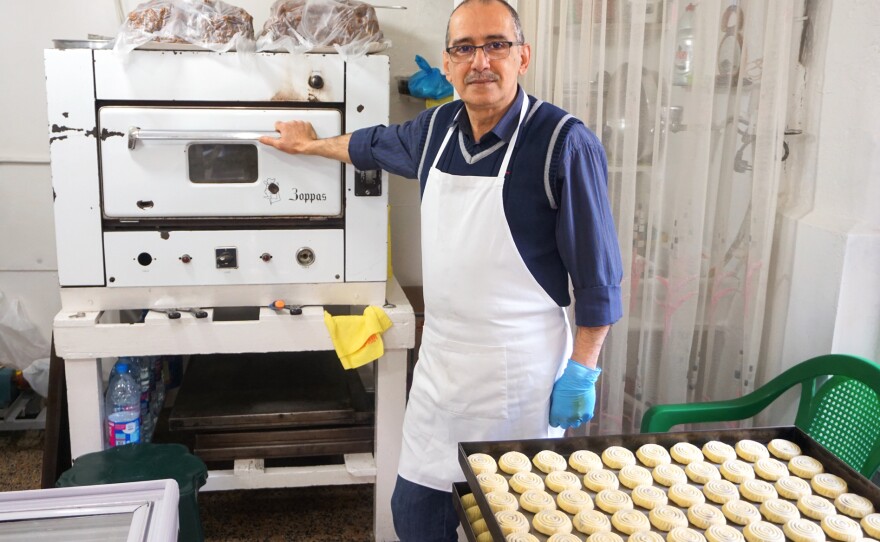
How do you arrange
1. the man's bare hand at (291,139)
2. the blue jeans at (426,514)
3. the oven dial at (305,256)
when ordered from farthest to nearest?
1. the oven dial at (305,256)
2. the man's bare hand at (291,139)
3. the blue jeans at (426,514)

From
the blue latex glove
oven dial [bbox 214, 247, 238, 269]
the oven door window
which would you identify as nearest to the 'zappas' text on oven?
the oven door window

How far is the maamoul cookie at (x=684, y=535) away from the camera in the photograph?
1272 millimetres

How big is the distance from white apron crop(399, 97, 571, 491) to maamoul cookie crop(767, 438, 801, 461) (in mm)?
491

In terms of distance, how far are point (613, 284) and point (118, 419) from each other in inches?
55.6

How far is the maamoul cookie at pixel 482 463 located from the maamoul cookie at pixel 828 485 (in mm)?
599

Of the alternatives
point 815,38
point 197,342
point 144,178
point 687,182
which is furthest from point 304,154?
point 815,38

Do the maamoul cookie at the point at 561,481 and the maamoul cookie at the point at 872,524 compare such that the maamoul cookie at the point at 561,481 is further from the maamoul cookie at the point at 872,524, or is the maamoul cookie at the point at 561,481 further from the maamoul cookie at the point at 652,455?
the maamoul cookie at the point at 872,524

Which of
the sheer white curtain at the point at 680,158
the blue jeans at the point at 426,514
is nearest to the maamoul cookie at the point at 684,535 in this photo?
the blue jeans at the point at 426,514

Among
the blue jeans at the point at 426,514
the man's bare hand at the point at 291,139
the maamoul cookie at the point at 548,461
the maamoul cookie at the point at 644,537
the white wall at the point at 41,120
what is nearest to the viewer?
the maamoul cookie at the point at 644,537

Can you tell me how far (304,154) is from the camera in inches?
81.5

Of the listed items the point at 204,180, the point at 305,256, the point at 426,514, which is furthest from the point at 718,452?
the point at 204,180

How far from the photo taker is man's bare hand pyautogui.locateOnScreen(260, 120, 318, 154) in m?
2.03

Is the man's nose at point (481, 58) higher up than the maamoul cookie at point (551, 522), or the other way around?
the man's nose at point (481, 58)

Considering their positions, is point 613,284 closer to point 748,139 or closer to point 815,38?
point 748,139
